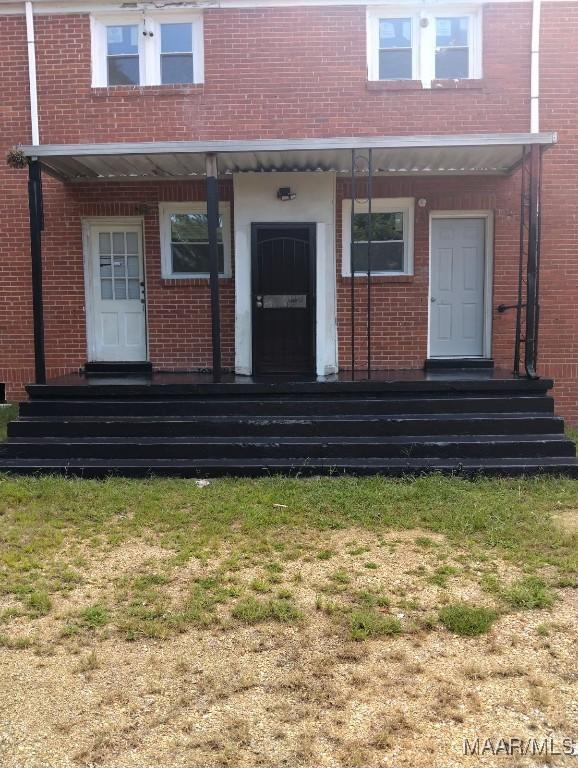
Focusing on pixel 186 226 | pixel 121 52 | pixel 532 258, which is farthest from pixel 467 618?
pixel 121 52

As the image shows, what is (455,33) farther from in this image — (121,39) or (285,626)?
(285,626)

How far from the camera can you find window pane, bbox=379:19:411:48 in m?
9.39

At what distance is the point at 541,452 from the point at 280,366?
11.6ft

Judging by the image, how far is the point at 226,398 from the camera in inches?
295

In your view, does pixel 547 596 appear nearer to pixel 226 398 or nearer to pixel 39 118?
pixel 226 398

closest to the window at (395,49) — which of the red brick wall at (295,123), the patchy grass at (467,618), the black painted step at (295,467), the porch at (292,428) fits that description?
→ the red brick wall at (295,123)

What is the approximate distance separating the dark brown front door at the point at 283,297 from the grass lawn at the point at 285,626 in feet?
9.94

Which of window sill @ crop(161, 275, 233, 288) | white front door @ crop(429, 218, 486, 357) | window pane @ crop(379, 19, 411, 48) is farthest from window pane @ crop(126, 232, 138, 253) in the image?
window pane @ crop(379, 19, 411, 48)

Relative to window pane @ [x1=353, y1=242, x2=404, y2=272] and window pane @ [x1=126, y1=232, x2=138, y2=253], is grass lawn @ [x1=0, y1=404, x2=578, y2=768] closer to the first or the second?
window pane @ [x1=353, y1=242, x2=404, y2=272]

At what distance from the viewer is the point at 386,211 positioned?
9.58 meters

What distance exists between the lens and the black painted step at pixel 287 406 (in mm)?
7285

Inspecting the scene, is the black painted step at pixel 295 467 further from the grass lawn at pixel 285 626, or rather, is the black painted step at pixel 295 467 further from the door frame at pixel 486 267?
the door frame at pixel 486 267

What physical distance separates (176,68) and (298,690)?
351 inches

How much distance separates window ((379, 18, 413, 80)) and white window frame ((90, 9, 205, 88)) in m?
2.58
